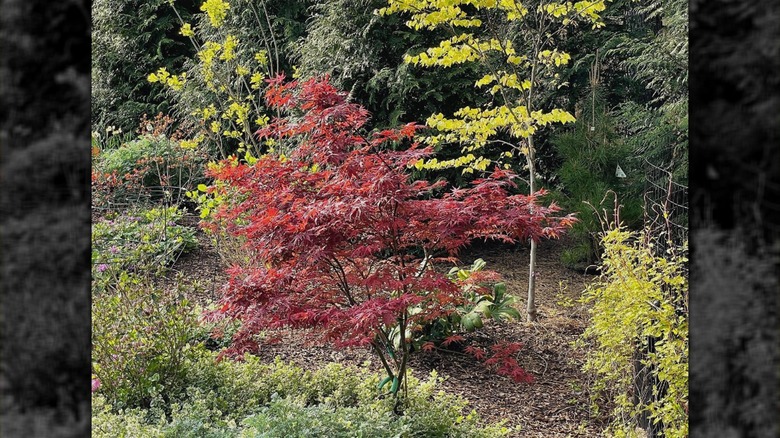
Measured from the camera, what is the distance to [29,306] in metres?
0.94

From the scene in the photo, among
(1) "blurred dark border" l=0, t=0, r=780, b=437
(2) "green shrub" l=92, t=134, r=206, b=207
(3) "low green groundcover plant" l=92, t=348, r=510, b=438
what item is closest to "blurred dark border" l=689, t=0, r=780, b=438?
(1) "blurred dark border" l=0, t=0, r=780, b=437

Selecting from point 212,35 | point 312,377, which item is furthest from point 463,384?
point 212,35

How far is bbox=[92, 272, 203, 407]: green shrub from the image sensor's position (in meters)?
4.04

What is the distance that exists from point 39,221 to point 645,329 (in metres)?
2.95

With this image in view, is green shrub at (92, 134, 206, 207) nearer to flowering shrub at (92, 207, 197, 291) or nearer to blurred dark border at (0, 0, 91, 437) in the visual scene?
flowering shrub at (92, 207, 197, 291)

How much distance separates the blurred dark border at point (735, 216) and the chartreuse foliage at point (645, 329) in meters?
2.41

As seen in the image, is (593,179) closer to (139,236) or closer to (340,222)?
(139,236)

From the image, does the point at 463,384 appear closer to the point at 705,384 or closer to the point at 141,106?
the point at 705,384

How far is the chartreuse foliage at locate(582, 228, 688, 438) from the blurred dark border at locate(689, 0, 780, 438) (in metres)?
2.41

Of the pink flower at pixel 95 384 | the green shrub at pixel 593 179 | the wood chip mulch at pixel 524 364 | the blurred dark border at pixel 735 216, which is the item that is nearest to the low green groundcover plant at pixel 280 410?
the pink flower at pixel 95 384

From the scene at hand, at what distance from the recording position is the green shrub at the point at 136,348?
4.04 m

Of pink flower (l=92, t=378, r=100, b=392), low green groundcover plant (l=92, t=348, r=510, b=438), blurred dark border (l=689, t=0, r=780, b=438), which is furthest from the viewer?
pink flower (l=92, t=378, r=100, b=392)

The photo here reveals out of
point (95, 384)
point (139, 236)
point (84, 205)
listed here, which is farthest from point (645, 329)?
point (139, 236)

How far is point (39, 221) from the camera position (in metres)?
0.94
